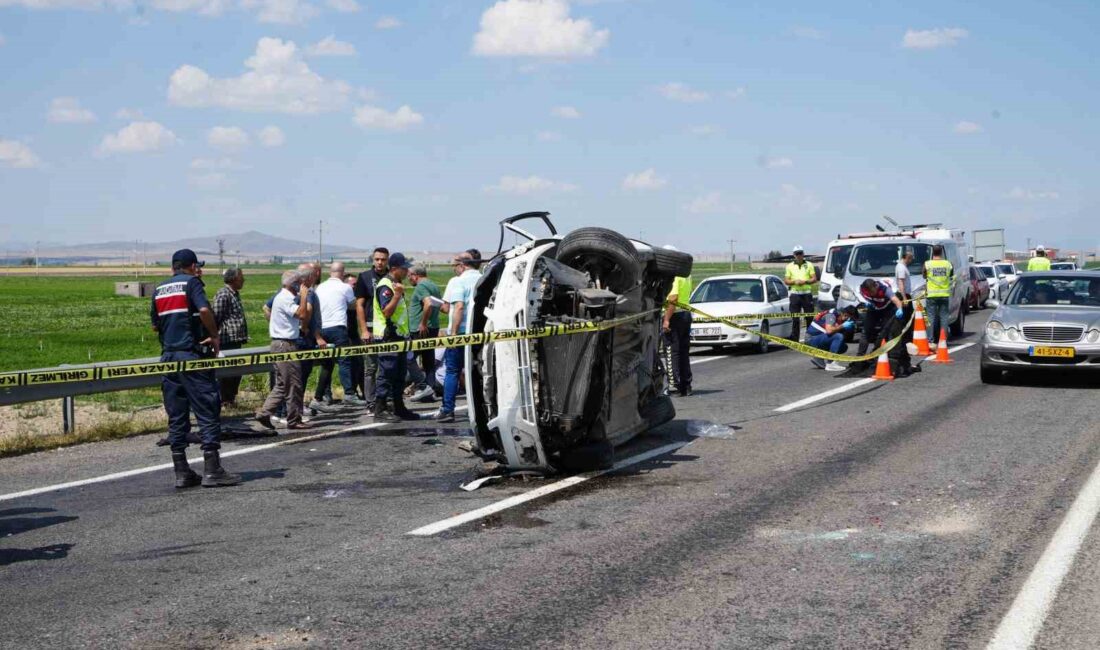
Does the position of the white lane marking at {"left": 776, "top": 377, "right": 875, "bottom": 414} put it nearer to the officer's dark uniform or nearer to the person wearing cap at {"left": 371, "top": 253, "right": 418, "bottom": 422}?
the person wearing cap at {"left": 371, "top": 253, "right": 418, "bottom": 422}

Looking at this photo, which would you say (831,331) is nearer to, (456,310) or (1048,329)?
(1048,329)

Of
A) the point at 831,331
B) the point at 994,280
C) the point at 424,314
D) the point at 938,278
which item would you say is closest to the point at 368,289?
the point at 424,314

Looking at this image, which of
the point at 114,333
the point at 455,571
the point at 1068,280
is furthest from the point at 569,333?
the point at 114,333

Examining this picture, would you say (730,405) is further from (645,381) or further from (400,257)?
(400,257)

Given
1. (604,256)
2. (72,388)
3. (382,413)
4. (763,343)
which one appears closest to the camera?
(604,256)

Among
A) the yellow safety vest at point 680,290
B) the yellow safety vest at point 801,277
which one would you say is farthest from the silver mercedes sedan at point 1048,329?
the yellow safety vest at point 801,277

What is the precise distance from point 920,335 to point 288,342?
1151cm

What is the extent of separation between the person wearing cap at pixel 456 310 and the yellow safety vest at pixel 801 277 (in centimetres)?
1011

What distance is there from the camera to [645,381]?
10.5 meters

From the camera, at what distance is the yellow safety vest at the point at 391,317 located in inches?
503

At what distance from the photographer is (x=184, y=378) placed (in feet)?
29.5

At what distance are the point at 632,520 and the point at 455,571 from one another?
1.58 meters

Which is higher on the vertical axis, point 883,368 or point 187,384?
point 187,384

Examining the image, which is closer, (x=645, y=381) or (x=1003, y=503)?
(x=1003, y=503)
